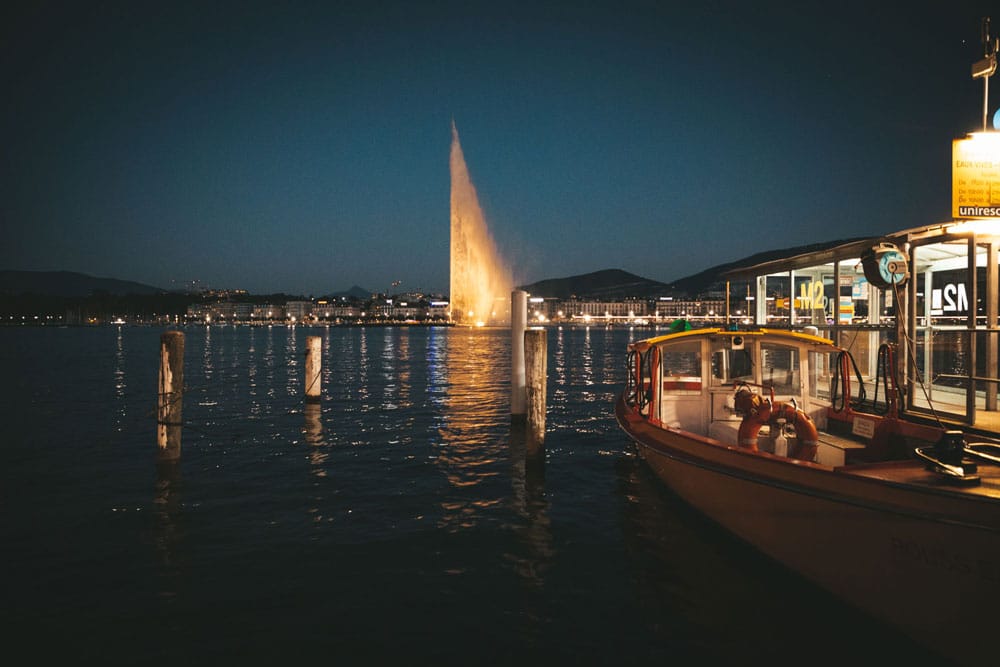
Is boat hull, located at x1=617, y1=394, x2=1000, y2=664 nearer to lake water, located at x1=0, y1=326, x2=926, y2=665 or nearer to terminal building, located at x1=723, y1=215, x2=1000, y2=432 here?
lake water, located at x1=0, y1=326, x2=926, y2=665

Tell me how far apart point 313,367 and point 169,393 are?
29.4ft

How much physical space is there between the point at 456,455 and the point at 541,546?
6.13 m

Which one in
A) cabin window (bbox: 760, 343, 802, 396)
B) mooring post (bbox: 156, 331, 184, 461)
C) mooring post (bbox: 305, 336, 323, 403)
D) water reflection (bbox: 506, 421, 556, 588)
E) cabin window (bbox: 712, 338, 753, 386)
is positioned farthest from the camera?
mooring post (bbox: 305, 336, 323, 403)

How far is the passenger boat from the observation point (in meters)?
5.10

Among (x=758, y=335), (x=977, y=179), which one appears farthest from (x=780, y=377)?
(x=977, y=179)

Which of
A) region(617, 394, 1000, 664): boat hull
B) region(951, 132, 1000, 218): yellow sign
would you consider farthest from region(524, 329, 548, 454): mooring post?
region(951, 132, 1000, 218): yellow sign

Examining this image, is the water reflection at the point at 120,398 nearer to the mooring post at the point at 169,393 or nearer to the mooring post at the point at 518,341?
the mooring post at the point at 169,393

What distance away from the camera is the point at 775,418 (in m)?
8.79

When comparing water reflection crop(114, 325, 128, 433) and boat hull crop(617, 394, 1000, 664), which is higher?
boat hull crop(617, 394, 1000, 664)

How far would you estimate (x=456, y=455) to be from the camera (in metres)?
14.8

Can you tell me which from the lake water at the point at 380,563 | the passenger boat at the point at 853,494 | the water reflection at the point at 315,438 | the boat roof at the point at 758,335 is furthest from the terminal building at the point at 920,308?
the water reflection at the point at 315,438

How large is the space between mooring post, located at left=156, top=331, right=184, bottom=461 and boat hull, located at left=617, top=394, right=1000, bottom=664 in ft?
33.1

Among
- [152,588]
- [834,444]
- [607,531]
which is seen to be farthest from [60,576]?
[834,444]

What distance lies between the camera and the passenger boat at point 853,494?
16.7 feet
